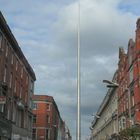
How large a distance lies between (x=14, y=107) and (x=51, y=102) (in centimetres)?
5138

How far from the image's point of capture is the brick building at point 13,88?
165ft

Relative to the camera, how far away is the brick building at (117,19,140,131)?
5342 cm

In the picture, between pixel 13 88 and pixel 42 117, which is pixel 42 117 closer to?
pixel 42 117

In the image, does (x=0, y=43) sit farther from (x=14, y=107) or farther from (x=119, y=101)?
(x=119, y=101)

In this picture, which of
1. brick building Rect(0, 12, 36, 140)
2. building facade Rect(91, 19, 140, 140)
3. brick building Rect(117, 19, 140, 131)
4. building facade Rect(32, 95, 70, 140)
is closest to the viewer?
brick building Rect(0, 12, 36, 140)

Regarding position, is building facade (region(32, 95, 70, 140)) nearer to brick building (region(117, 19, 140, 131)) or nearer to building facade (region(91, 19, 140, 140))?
building facade (region(91, 19, 140, 140))

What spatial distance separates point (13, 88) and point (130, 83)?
1757cm

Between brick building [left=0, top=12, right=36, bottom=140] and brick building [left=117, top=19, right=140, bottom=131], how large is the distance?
53.6 ft

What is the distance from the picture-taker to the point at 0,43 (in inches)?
1924

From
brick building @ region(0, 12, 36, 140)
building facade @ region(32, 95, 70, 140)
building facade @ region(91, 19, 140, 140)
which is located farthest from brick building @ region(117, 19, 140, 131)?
building facade @ region(32, 95, 70, 140)

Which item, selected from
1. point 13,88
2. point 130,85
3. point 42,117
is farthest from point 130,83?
point 42,117

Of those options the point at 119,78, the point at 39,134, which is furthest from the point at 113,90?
the point at 39,134

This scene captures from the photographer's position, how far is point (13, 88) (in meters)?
58.3

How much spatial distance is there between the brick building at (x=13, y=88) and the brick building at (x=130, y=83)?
53.6 ft
